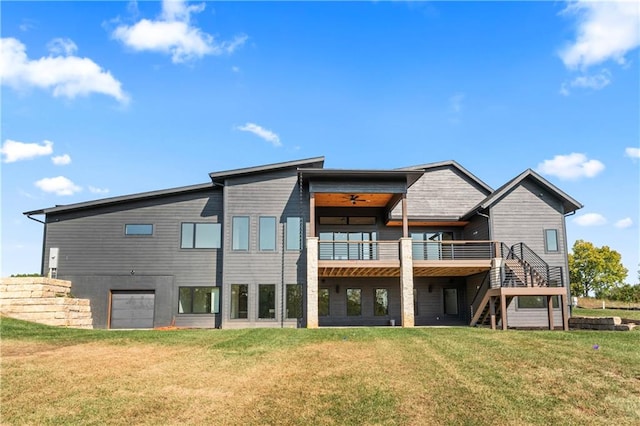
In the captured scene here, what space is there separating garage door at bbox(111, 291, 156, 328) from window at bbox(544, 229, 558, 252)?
59.0ft

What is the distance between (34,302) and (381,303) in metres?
14.8

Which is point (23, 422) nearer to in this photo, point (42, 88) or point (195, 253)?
point (42, 88)

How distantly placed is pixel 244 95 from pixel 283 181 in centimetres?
415

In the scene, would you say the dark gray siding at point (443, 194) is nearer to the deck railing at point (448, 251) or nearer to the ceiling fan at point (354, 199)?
the deck railing at point (448, 251)

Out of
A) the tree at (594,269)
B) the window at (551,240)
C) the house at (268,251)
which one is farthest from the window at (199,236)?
the tree at (594,269)

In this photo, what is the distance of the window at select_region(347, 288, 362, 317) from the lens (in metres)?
23.9

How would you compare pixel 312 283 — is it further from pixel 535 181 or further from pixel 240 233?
pixel 535 181

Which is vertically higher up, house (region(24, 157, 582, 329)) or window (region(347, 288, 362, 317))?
house (region(24, 157, 582, 329))

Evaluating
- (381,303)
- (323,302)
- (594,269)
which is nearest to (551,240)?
(381,303)

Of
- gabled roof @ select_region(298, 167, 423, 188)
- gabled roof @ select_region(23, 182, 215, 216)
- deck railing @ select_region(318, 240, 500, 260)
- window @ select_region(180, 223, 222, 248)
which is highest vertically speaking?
gabled roof @ select_region(298, 167, 423, 188)

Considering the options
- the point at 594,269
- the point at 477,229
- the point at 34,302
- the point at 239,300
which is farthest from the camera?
the point at 594,269

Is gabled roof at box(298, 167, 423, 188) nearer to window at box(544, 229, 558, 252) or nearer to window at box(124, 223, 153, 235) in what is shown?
window at box(544, 229, 558, 252)

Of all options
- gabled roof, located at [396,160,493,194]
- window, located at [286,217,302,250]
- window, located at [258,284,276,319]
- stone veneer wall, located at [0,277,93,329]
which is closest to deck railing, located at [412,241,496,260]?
gabled roof, located at [396,160,493,194]

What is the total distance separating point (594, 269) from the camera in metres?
57.5
